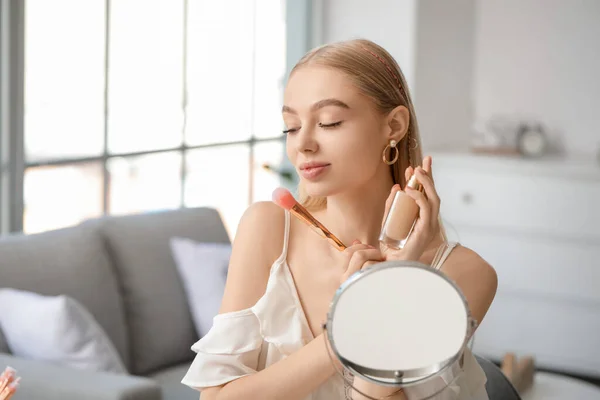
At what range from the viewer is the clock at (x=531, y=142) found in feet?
15.8

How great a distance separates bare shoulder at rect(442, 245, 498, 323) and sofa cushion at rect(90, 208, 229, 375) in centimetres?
183

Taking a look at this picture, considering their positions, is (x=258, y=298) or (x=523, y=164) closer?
(x=258, y=298)

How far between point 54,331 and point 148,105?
A: 1.45 m

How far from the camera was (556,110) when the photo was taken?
16.8 feet

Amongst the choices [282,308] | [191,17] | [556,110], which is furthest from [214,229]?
[556,110]

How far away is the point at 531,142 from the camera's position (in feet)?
15.8

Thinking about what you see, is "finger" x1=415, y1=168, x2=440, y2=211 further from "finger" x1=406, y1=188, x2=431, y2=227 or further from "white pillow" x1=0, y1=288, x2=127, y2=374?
"white pillow" x1=0, y1=288, x2=127, y2=374

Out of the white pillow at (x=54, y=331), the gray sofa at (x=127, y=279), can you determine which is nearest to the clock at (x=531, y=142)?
the gray sofa at (x=127, y=279)

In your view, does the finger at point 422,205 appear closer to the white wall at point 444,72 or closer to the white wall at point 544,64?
the white wall at point 444,72

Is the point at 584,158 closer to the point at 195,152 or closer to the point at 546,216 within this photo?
the point at 546,216

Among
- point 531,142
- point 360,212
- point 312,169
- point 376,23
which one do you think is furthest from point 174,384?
point 531,142

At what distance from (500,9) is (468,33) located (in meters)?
0.23

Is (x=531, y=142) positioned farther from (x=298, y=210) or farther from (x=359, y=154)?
(x=298, y=210)

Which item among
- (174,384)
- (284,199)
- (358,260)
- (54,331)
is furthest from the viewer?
(174,384)
